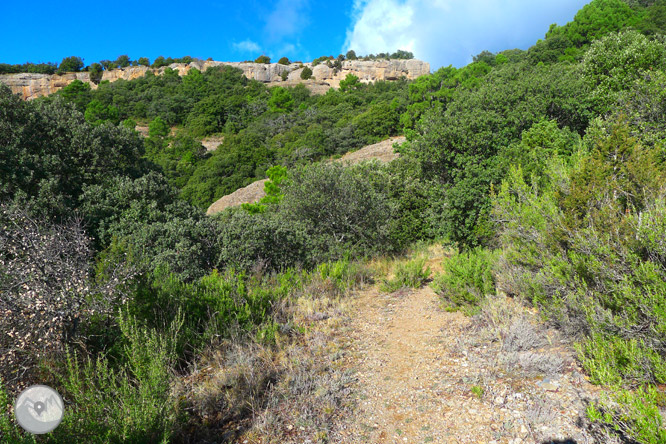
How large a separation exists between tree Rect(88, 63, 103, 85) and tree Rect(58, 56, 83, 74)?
222cm

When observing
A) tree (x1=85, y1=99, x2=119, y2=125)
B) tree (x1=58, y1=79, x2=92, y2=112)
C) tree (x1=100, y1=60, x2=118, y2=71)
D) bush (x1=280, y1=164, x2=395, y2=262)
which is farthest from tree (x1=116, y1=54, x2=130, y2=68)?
bush (x1=280, y1=164, x2=395, y2=262)

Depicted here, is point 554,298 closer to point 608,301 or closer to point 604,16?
point 608,301

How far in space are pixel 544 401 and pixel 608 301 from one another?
1223mm

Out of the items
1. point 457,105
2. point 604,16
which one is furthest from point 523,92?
point 604,16

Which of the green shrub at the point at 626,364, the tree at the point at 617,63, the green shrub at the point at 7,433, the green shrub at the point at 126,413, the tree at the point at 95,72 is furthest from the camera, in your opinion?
the tree at the point at 95,72

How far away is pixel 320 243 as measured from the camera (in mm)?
9930

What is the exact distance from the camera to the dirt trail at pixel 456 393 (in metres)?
3.00

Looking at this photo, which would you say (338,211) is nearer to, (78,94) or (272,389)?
(272,389)

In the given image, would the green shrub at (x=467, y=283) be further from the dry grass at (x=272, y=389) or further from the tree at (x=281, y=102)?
the tree at (x=281, y=102)

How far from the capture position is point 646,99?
401 inches

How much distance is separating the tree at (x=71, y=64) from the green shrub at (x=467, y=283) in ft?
321

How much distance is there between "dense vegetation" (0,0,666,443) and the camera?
298 centimetres

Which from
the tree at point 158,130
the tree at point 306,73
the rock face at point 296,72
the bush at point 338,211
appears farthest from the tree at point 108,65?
the bush at point 338,211

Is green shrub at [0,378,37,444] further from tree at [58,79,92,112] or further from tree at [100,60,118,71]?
tree at [100,60,118,71]
